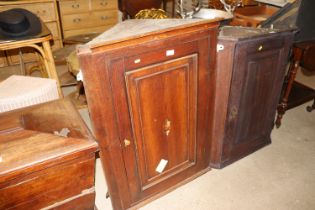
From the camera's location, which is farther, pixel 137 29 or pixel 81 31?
pixel 81 31

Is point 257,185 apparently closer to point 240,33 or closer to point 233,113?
point 233,113

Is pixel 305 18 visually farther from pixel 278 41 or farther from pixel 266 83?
pixel 266 83

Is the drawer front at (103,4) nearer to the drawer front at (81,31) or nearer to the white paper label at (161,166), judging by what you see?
the drawer front at (81,31)

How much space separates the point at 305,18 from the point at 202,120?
3.58 ft

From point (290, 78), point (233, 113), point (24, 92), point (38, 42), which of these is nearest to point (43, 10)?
point (38, 42)

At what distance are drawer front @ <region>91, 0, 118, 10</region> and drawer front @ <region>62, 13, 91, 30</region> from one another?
16 centimetres

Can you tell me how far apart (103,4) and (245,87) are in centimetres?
272

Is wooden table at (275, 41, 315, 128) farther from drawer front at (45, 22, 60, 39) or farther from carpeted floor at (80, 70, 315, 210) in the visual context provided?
drawer front at (45, 22, 60, 39)

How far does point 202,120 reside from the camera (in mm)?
1589

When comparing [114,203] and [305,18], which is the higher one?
[305,18]

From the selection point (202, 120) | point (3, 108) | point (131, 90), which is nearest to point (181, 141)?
point (202, 120)

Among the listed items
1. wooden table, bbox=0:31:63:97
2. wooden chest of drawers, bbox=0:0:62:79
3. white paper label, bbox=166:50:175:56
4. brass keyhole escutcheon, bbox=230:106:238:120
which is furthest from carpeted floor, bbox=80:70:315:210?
wooden chest of drawers, bbox=0:0:62:79

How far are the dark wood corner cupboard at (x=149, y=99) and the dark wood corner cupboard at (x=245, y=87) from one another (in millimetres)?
98

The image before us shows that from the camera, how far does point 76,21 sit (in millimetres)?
3564
